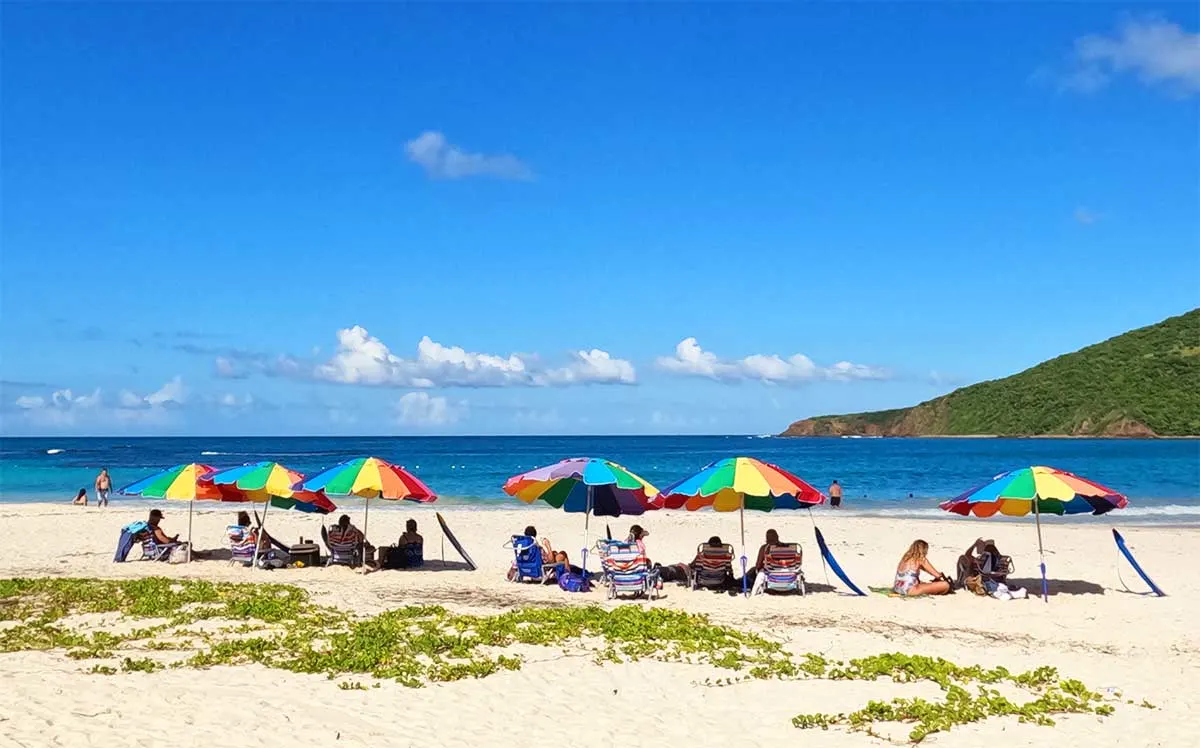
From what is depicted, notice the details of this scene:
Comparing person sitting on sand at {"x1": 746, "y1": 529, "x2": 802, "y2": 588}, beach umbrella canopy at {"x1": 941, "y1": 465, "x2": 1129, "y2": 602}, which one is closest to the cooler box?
person sitting on sand at {"x1": 746, "y1": 529, "x2": 802, "y2": 588}

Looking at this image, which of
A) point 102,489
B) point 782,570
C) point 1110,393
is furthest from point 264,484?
point 1110,393

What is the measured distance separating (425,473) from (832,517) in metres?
41.2

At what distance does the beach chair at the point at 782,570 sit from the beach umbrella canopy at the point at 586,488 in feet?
6.38

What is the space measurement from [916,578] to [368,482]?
8659 mm

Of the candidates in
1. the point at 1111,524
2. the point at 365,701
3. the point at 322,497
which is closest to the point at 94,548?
the point at 322,497

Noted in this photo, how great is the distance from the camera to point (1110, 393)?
431 ft

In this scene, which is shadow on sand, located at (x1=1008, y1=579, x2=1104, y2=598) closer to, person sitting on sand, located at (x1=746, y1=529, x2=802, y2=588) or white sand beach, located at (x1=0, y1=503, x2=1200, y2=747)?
white sand beach, located at (x1=0, y1=503, x2=1200, y2=747)

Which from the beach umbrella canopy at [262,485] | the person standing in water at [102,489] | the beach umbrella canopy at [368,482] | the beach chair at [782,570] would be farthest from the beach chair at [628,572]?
the person standing in water at [102,489]

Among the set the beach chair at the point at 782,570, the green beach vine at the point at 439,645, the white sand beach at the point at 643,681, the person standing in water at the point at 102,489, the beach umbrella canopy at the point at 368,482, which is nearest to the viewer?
the white sand beach at the point at 643,681

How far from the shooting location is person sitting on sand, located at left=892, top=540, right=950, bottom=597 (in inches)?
581

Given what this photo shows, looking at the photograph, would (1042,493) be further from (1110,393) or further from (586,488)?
(1110,393)

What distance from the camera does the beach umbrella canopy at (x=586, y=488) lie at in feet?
48.6

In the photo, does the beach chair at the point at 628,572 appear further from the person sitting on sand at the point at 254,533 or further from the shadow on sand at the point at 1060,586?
the person sitting on sand at the point at 254,533

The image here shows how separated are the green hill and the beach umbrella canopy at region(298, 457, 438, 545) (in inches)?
4975
